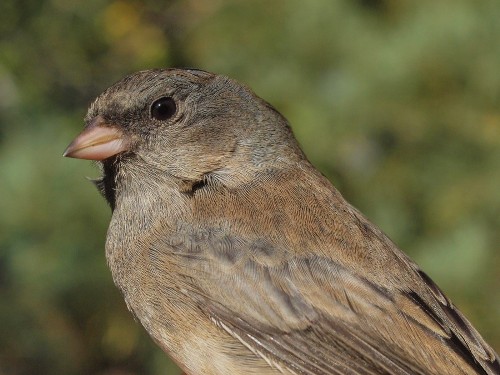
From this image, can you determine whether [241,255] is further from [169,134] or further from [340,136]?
[340,136]

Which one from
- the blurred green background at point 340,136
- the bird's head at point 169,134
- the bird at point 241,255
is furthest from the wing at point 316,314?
the blurred green background at point 340,136

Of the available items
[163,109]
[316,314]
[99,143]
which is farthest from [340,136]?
[316,314]

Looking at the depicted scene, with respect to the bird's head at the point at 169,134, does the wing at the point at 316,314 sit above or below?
below

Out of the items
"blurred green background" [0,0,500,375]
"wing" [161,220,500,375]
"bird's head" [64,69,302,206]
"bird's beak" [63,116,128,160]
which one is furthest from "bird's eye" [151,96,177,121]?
"blurred green background" [0,0,500,375]

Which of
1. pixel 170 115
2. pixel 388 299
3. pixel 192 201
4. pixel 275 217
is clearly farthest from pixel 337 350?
pixel 170 115

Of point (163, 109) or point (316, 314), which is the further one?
point (163, 109)

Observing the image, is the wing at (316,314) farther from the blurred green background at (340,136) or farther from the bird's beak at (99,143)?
the blurred green background at (340,136)
